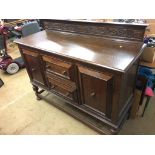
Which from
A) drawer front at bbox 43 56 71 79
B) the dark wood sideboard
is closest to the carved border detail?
the dark wood sideboard

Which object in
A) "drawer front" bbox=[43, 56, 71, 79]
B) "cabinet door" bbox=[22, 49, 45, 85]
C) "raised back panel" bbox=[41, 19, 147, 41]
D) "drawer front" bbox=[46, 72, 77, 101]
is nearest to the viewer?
"raised back panel" bbox=[41, 19, 147, 41]

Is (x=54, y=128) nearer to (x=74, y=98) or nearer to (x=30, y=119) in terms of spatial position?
(x=30, y=119)

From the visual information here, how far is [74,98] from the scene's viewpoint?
4.97 feet

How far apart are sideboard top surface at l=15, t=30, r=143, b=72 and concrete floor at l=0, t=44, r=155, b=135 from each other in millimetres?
865

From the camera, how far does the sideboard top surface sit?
107 cm

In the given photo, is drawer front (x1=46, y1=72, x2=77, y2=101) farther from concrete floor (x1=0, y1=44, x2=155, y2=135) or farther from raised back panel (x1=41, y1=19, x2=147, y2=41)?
raised back panel (x1=41, y1=19, x2=147, y2=41)

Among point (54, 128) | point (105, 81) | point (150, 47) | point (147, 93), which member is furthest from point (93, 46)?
point (54, 128)

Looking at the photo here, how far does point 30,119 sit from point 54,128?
1.16 feet

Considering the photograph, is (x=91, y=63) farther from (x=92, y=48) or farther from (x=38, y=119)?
(x=38, y=119)

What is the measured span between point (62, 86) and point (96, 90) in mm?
425

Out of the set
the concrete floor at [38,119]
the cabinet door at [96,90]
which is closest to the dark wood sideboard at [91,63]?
the cabinet door at [96,90]

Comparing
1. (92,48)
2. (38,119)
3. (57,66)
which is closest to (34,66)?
(57,66)

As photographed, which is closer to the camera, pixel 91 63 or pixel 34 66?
Answer: pixel 91 63

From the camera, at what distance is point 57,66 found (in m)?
1.41
